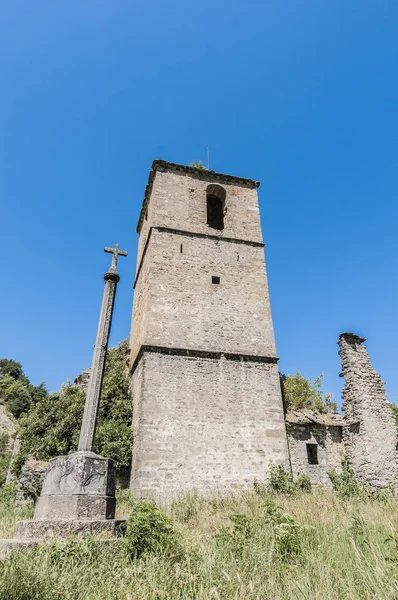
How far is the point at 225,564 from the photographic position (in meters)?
3.52

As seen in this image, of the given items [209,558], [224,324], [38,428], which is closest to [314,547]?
[209,558]

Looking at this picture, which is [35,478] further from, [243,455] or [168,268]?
[168,268]

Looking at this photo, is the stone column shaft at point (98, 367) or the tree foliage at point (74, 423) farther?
the tree foliage at point (74, 423)

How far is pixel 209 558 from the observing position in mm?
3582

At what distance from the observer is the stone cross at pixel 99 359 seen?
577 cm

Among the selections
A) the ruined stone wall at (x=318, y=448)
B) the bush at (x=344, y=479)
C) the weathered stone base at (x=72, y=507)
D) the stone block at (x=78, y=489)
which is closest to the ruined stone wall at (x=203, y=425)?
the ruined stone wall at (x=318, y=448)

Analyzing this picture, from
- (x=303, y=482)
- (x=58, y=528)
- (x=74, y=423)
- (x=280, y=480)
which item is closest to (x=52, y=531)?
(x=58, y=528)

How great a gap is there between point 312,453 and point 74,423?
8.12m

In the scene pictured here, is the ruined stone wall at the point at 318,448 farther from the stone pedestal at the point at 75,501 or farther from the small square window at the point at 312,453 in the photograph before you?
the stone pedestal at the point at 75,501

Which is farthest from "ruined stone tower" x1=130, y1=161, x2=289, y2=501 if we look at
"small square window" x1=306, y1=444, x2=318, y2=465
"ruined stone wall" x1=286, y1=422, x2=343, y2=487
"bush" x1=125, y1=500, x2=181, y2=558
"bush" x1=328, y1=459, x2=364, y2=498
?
"bush" x1=125, y1=500, x2=181, y2=558

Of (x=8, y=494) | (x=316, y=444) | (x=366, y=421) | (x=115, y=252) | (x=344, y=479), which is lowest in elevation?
(x=8, y=494)

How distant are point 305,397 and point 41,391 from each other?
31.0 meters

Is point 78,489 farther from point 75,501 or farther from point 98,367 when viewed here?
point 98,367

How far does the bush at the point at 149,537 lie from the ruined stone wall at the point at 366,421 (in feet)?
31.1
